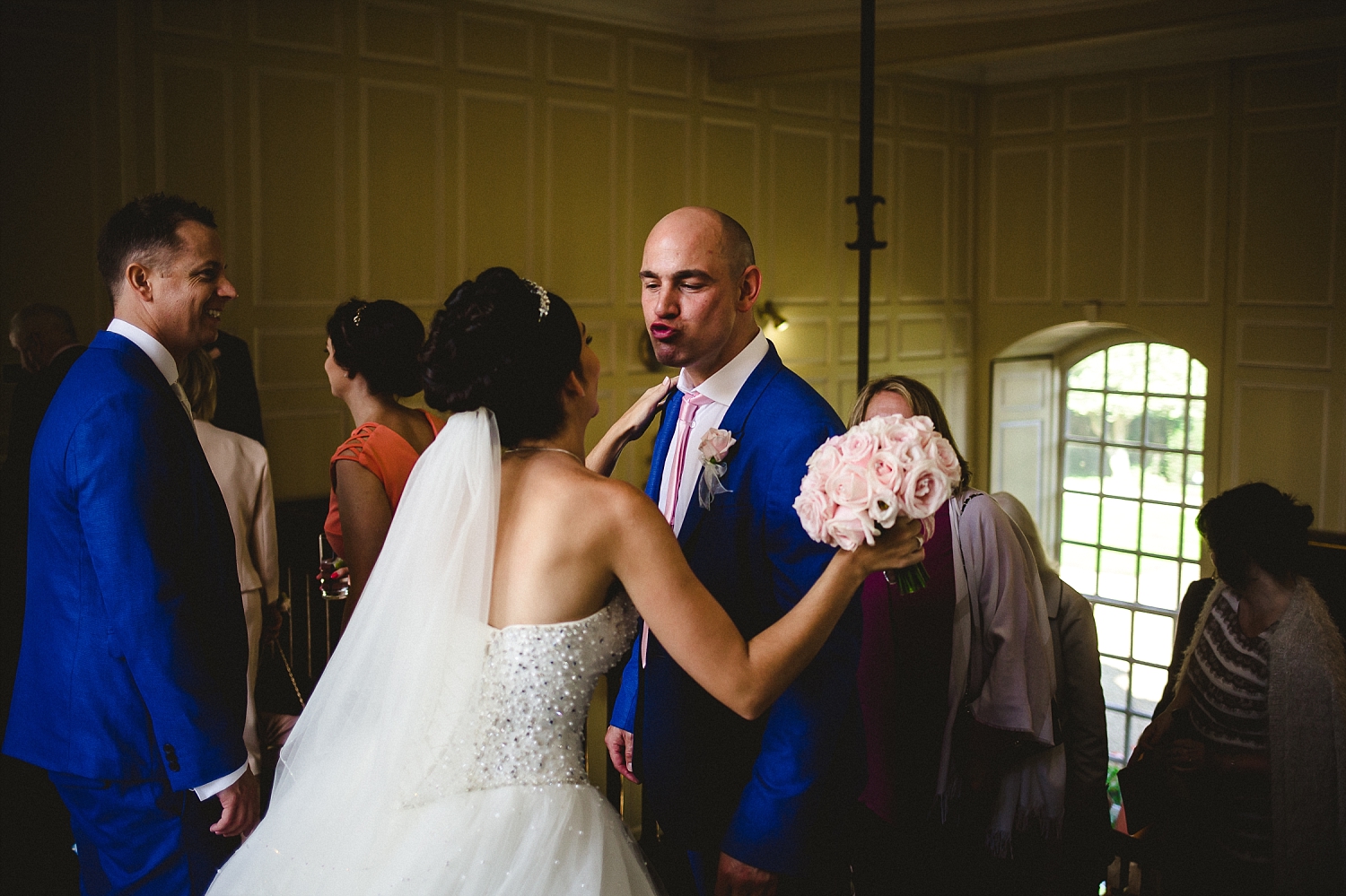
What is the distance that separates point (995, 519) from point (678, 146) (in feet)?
20.4

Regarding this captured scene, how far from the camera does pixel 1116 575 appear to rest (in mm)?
10305

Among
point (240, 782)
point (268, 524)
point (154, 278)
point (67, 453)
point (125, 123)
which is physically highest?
point (125, 123)

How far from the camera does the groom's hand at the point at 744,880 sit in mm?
1918

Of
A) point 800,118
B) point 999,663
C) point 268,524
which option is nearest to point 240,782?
point 268,524

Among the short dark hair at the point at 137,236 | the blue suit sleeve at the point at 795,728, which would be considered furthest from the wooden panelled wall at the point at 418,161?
the blue suit sleeve at the point at 795,728

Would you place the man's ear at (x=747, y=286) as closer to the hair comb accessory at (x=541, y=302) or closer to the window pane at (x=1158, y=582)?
the hair comb accessory at (x=541, y=302)

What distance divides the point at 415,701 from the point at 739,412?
79 centimetres

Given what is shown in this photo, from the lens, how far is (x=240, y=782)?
2.08 metres

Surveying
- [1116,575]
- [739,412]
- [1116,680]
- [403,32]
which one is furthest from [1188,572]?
[739,412]

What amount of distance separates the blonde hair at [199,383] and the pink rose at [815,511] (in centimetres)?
216

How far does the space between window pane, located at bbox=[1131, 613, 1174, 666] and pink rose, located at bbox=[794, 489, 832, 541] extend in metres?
9.28

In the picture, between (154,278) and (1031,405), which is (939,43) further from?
(154,278)

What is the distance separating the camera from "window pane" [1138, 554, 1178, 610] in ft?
32.4

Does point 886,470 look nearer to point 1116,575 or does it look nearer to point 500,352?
point 500,352
